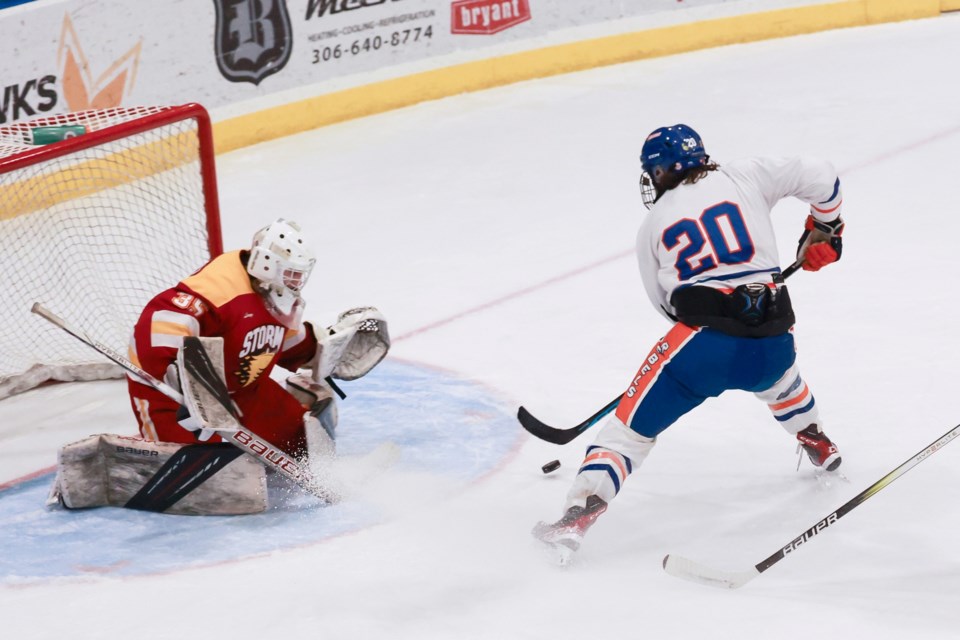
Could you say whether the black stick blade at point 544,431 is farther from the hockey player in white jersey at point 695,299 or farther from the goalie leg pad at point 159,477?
the goalie leg pad at point 159,477

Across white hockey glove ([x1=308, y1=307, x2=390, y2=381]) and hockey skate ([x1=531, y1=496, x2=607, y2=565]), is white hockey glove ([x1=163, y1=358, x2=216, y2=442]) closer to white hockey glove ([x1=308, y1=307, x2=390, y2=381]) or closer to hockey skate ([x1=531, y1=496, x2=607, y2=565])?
white hockey glove ([x1=308, y1=307, x2=390, y2=381])

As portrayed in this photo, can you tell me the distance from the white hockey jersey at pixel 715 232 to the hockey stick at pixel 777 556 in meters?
0.50

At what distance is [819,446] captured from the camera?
3.29 m

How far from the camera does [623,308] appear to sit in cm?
467

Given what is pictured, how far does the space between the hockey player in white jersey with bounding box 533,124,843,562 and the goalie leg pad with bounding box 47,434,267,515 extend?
2.37 feet

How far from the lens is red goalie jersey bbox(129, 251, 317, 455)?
321cm

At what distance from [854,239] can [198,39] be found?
317cm

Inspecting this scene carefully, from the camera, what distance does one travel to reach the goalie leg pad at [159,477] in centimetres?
324

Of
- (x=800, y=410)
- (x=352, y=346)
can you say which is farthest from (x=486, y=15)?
(x=800, y=410)

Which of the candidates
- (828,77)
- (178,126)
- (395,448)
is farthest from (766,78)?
(395,448)

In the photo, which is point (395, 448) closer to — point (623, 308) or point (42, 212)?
point (623, 308)

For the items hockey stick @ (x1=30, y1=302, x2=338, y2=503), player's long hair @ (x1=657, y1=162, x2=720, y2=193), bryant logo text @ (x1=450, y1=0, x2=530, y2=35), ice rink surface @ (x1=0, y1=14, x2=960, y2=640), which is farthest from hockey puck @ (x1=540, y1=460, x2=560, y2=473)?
bryant logo text @ (x1=450, y1=0, x2=530, y2=35)

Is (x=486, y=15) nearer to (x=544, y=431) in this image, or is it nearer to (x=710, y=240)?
(x=544, y=431)

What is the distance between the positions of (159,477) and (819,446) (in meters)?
1.57
